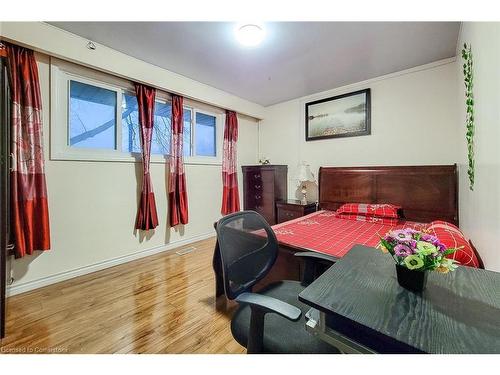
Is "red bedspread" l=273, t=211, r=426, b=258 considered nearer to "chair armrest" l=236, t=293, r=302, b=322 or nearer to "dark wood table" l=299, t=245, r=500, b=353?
"dark wood table" l=299, t=245, r=500, b=353

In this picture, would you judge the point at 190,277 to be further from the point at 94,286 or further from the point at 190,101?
the point at 190,101

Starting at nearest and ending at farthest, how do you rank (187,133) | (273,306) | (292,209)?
(273,306) < (187,133) < (292,209)

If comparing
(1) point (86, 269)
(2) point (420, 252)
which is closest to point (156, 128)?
(1) point (86, 269)

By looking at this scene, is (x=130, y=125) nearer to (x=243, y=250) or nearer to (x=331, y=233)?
(x=243, y=250)

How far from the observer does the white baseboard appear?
2.03 meters

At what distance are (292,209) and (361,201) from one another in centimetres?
103

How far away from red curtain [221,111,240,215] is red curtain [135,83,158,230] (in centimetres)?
134

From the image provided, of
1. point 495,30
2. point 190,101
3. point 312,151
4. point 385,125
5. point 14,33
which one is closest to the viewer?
point 495,30

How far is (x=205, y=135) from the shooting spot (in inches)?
150

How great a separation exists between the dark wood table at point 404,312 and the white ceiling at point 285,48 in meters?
2.15
